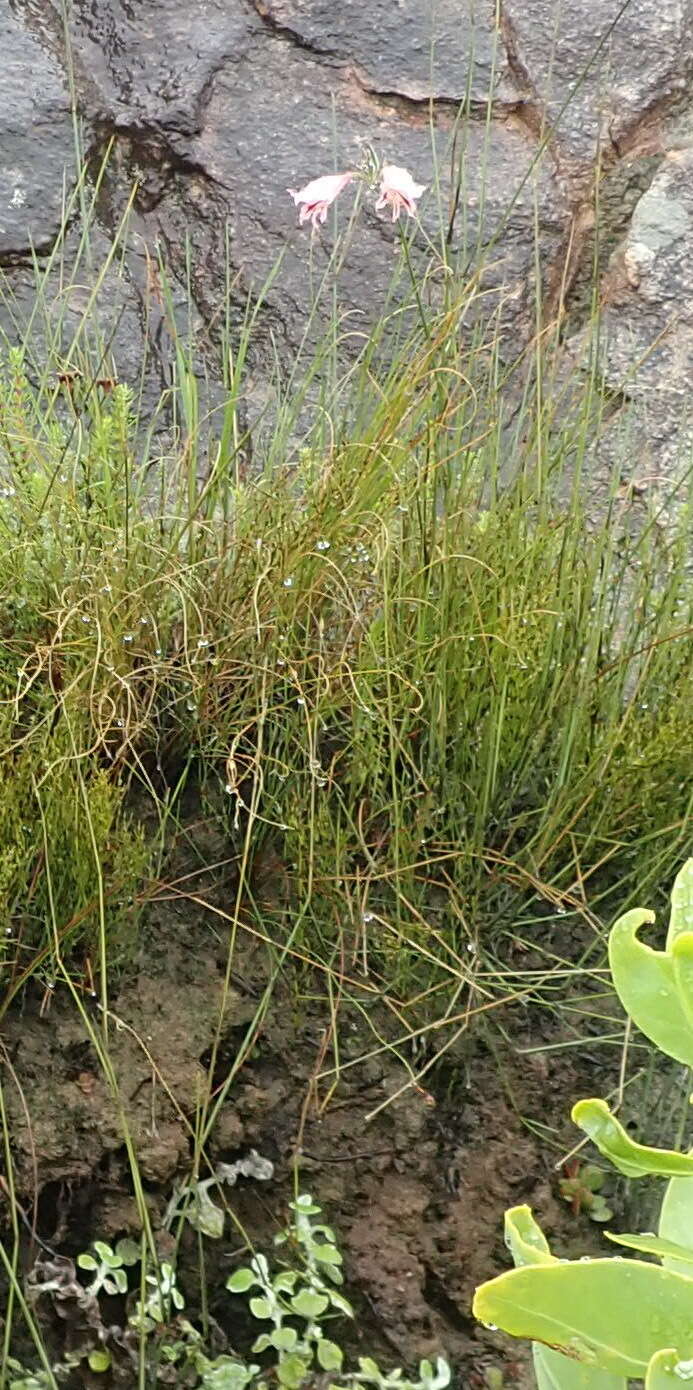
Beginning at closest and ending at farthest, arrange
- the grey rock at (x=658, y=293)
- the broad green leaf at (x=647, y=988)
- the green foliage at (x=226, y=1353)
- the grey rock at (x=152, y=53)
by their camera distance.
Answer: the broad green leaf at (x=647, y=988), the green foliage at (x=226, y=1353), the grey rock at (x=658, y=293), the grey rock at (x=152, y=53)

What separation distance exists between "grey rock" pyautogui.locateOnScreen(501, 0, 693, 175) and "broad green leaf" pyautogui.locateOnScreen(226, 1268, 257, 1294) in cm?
190

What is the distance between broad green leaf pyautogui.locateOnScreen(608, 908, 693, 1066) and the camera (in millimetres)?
1066

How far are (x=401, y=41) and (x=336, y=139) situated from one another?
29 cm

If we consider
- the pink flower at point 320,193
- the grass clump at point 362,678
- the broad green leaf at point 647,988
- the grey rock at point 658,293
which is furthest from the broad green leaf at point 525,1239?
the grey rock at point 658,293

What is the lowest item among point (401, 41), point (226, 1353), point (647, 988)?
point (226, 1353)

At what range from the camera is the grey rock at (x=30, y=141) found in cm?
246

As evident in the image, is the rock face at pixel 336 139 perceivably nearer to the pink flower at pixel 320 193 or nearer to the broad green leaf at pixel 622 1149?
the pink flower at pixel 320 193

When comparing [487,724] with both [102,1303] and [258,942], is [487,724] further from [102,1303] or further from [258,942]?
[102,1303]

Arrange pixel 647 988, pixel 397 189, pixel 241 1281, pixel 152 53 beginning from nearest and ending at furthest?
pixel 647 988, pixel 241 1281, pixel 397 189, pixel 152 53

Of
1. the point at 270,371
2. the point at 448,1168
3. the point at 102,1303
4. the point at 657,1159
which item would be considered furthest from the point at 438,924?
the point at 270,371

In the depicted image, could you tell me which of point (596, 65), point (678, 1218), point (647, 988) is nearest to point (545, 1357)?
point (678, 1218)

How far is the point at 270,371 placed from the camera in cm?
241

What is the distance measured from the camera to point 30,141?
2.50 m

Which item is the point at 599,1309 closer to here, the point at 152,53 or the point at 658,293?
the point at 658,293
